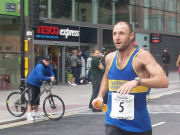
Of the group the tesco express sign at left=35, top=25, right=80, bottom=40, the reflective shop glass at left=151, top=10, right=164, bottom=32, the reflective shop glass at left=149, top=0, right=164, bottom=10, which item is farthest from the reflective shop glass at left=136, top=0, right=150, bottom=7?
the tesco express sign at left=35, top=25, right=80, bottom=40

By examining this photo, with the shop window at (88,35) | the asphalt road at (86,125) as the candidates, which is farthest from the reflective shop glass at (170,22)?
the asphalt road at (86,125)

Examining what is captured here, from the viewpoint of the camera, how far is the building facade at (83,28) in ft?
64.0

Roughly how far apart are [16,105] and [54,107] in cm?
110

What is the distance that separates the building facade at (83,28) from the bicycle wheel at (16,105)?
4327 mm

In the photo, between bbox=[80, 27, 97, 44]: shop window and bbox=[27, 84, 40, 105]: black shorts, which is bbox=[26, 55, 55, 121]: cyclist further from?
bbox=[80, 27, 97, 44]: shop window

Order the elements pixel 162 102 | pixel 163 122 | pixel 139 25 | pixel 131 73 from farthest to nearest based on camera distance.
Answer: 1. pixel 139 25
2. pixel 162 102
3. pixel 163 122
4. pixel 131 73

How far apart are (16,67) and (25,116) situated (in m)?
8.26

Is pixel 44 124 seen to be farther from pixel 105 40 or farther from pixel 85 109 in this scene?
pixel 105 40

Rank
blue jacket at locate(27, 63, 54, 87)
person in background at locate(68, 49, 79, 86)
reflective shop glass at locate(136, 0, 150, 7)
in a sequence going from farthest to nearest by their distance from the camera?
1. reflective shop glass at locate(136, 0, 150, 7)
2. person in background at locate(68, 49, 79, 86)
3. blue jacket at locate(27, 63, 54, 87)

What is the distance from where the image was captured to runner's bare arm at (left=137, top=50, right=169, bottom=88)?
12.0 feet

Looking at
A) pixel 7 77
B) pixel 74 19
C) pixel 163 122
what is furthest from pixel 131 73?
pixel 74 19

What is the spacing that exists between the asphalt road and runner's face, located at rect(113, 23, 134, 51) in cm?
443

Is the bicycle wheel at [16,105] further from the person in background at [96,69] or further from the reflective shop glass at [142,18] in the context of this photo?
the reflective shop glass at [142,18]

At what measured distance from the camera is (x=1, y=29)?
18203 mm
